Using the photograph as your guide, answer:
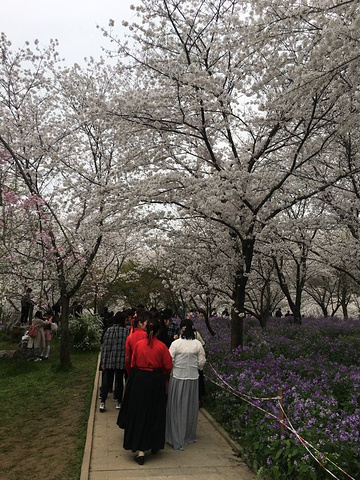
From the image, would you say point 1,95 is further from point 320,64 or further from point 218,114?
point 320,64

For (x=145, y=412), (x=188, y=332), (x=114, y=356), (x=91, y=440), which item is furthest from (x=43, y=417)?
(x=188, y=332)

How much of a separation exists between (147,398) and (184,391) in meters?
0.79

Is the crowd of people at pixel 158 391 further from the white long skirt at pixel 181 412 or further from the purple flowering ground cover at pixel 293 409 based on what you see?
the purple flowering ground cover at pixel 293 409

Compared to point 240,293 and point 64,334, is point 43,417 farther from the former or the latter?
point 240,293

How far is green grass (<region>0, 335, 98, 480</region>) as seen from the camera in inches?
224

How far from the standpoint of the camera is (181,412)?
622 centimetres

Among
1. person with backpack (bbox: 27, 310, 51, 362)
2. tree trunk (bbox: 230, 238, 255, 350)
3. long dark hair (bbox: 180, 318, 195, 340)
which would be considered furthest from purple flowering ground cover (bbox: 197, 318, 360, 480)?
person with backpack (bbox: 27, 310, 51, 362)

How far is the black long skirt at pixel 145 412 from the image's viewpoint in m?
5.60

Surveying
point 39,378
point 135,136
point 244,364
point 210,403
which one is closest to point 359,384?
point 244,364

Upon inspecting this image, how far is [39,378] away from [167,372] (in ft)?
23.3

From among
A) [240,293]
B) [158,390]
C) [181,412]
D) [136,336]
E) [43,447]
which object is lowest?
[43,447]

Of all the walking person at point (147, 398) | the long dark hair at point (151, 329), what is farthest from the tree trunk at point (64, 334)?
the long dark hair at point (151, 329)

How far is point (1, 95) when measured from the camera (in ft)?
40.5

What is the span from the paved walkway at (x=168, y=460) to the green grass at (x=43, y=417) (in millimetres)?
215
